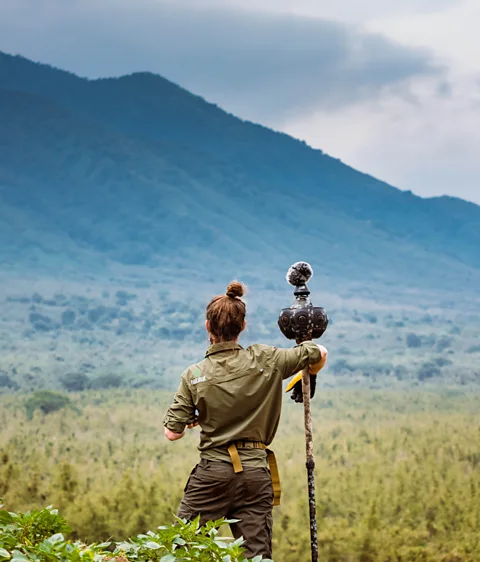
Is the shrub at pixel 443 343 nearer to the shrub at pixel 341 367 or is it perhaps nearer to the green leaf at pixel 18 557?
the shrub at pixel 341 367

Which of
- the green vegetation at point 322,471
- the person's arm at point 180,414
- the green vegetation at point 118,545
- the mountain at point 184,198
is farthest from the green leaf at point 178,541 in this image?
the mountain at point 184,198

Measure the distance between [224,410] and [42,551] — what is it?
3.54 feet

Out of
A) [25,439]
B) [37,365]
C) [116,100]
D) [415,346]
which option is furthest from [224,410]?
[116,100]

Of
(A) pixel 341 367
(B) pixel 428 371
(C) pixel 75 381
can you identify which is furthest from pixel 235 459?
(A) pixel 341 367

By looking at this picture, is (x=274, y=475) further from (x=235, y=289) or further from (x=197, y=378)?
(x=235, y=289)

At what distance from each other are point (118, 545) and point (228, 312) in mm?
1111

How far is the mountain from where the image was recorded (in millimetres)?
114625

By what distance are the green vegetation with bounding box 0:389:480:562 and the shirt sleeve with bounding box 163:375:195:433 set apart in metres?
10.4

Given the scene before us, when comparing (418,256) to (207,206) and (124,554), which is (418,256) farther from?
(124,554)

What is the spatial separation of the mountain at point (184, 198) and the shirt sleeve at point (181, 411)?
322 ft

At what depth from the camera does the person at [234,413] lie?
394 centimetres

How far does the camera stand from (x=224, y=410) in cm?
394

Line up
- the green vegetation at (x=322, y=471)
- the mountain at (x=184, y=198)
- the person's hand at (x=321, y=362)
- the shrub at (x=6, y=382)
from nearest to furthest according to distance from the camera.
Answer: the person's hand at (x=321, y=362) < the green vegetation at (x=322, y=471) < the shrub at (x=6, y=382) < the mountain at (x=184, y=198)

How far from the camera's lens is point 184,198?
443ft
